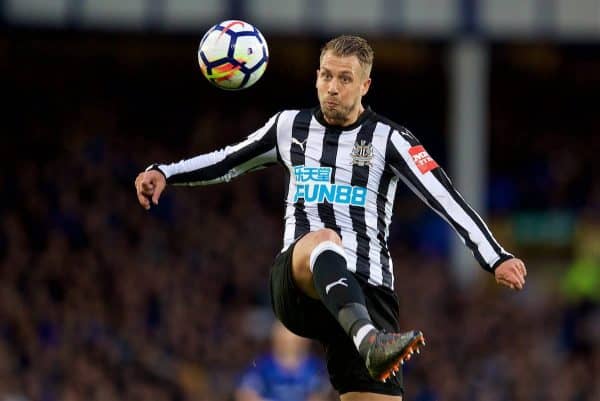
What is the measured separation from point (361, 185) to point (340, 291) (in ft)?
2.29

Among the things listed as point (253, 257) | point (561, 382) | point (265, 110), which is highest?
point (265, 110)

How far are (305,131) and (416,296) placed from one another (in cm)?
Answer: 1065

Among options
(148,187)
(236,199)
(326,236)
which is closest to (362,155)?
(326,236)

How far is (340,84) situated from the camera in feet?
21.1

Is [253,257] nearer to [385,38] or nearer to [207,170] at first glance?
[385,38]

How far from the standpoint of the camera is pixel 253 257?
16.7 meters

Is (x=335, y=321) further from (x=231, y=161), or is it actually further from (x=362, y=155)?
(x=231, y=161)

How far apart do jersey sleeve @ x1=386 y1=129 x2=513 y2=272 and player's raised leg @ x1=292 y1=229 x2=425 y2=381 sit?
Answer: 500 millimetres

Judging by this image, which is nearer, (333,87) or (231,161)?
(333,87)

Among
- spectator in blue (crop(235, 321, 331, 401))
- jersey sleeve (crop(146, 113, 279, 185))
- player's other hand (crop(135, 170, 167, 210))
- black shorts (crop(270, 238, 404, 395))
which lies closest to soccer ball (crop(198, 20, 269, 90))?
jersey sleeve (crop(146, 113, 279, 185))

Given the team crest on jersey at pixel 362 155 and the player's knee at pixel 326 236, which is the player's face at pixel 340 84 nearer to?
the team crest on jersey at pixel 362 155

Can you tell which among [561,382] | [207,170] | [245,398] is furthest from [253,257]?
[207,170]

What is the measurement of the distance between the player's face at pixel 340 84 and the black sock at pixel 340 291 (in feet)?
2.42

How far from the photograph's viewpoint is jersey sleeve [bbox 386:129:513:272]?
6340 millimetres
